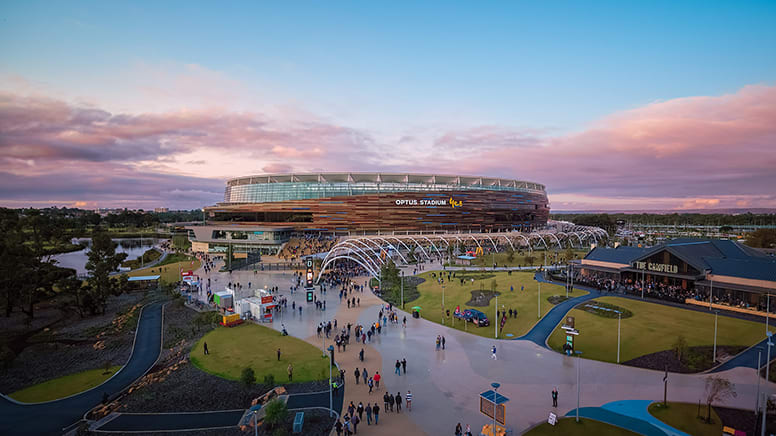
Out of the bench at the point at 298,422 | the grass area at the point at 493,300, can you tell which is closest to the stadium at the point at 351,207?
the grass area at the point at 493,300

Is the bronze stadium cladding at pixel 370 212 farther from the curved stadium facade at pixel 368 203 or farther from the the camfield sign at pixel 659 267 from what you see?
the the camfield sign at pixel 659 267

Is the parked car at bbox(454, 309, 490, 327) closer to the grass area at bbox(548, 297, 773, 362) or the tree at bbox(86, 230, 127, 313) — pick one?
the grass area at bbox(548, 297, 773, 362)

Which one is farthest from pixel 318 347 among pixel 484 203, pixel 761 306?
pixel 484 203

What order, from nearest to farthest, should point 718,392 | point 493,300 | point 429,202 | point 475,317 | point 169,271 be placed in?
point 718,392 → point 475,317 → point 493,300 → point 169,271 → point 429,202

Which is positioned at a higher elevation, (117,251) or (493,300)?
(493,300)

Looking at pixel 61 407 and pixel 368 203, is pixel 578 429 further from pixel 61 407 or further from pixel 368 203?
pixel 368 203

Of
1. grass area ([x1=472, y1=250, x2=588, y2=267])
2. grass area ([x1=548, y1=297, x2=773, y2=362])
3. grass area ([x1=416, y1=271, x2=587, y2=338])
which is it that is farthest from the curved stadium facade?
grass area ([x1=548, y1=297, x2=773, y2=362])

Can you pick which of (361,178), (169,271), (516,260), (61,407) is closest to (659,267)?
(516,260)
